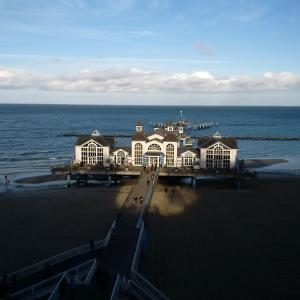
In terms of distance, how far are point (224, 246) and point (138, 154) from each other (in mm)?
20269

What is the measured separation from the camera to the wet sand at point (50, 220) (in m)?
22.5

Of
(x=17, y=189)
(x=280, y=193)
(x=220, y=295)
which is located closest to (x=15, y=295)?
(x=220, y=295)

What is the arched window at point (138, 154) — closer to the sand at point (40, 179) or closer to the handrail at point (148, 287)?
the sand at point (40, 179)

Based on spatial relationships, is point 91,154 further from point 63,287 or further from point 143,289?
point 63,287

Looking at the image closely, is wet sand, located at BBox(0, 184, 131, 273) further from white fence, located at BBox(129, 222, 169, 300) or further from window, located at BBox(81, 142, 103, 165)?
white fence, located at BBox(129, 222, 169, 300)

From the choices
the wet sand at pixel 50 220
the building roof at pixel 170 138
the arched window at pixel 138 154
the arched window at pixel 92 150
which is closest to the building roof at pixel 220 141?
the building roof at pixel 170 138

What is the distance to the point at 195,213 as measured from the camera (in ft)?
99.2

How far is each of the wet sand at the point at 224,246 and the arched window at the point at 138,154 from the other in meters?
6.82

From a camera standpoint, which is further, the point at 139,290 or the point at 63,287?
the point at 139,290

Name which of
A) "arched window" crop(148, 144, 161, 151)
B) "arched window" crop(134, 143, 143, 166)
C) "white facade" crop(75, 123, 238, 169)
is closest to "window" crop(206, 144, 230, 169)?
"white facade" crop(75, 123, 238, 169)

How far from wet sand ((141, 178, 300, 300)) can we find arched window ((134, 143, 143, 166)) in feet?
22.4

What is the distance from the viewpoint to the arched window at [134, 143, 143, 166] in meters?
42.2

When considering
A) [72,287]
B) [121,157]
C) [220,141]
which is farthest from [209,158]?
[72,287]

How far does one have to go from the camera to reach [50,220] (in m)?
28.2
